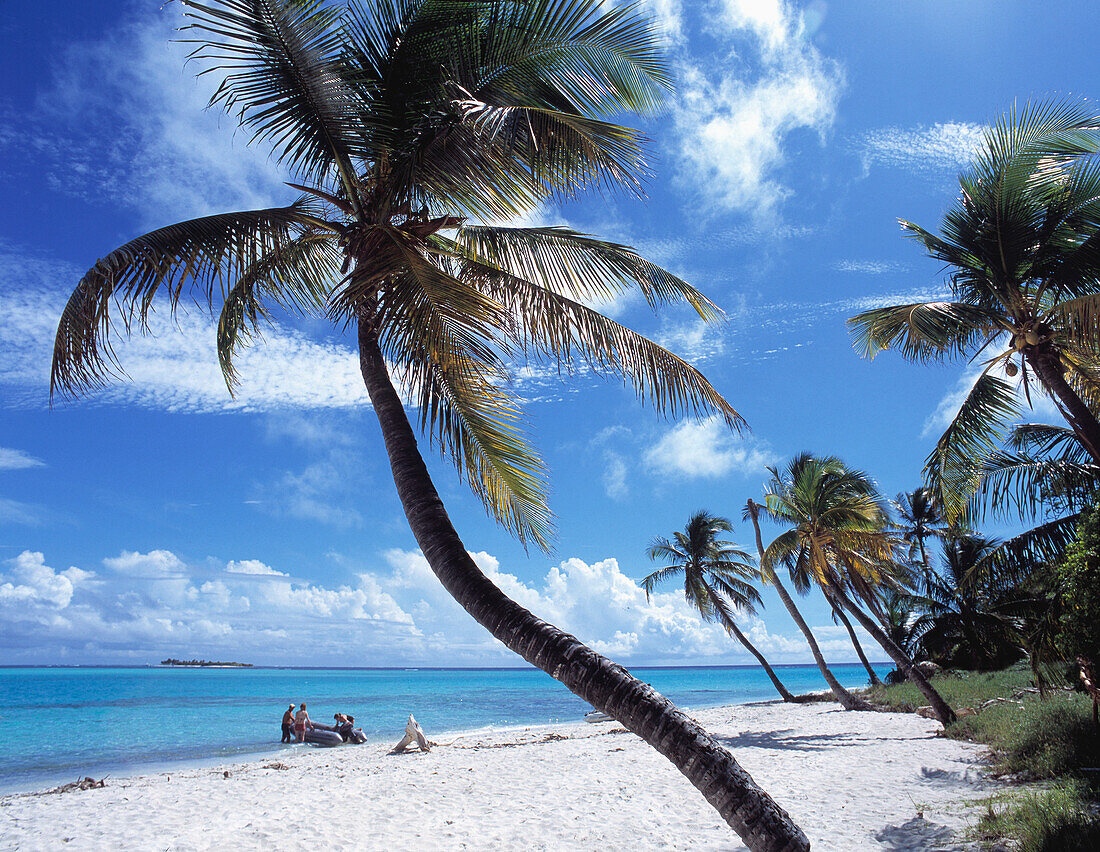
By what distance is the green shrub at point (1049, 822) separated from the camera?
13.8ft

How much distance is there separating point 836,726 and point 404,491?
15464mm

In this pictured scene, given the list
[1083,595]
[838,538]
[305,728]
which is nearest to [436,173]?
[1083,595]

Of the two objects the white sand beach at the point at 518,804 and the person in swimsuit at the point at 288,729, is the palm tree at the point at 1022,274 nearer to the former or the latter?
the white sand beach at the point at 518,804

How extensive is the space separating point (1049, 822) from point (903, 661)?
10986 mm

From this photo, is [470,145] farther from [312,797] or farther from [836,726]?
[836,726]

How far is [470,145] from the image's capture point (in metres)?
4.25

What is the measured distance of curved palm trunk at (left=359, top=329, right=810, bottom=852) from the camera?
2.79 meters

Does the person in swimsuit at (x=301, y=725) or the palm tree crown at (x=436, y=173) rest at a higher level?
the palm tree crown at (x=436, y=173)

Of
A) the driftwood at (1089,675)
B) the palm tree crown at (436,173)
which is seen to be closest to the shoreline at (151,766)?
the palm tree crown at (436,173)

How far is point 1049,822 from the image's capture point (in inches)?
178

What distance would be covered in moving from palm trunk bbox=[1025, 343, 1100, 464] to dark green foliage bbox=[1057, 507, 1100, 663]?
181cm

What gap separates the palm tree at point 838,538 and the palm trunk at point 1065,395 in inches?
238

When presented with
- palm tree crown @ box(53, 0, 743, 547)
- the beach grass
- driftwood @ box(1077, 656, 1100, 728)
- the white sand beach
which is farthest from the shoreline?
driftwood @ box(1077, 656, 1100, 728)

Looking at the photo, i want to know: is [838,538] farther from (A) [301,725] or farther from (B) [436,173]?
(A) [301,725]
